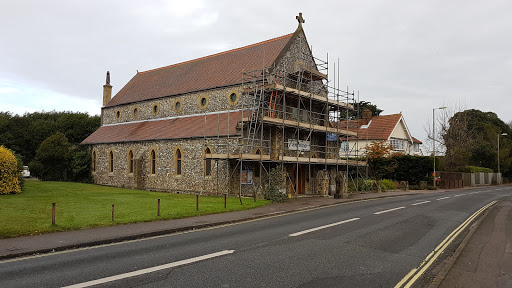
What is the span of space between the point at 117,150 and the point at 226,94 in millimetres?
13258

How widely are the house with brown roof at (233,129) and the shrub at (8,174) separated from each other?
398 inches

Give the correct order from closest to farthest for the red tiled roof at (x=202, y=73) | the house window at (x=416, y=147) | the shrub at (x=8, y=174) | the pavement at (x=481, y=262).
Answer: the pavement at (x=481, y=262)
the shrub at (x=8, y=174)
the red tiled roof at (x=202, y=73)
the house window at (x=416, y=147)

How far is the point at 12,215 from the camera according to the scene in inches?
524

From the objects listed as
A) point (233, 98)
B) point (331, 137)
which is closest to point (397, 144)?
point (331, 137)

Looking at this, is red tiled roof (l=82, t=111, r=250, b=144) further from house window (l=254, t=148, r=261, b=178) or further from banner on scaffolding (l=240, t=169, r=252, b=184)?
banner on scaffolding (l=240, t=169, r=252, b=184)

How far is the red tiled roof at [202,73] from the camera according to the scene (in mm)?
28562

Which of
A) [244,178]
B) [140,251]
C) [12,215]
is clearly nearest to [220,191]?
[244,178]

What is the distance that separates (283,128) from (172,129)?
1090 centimetres

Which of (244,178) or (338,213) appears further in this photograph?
(244,178)

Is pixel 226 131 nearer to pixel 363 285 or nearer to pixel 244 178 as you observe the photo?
pixel 244 178

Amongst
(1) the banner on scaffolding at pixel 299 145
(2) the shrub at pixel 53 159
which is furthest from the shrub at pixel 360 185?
(2) the shrub at pixel 53 159

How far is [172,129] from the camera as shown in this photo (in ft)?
97.2

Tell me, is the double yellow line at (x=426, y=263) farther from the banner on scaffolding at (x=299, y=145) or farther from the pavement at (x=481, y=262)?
the banner on scaffolding at (x=299, y=145)

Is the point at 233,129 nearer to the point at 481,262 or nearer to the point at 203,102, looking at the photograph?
the point at 203,102
